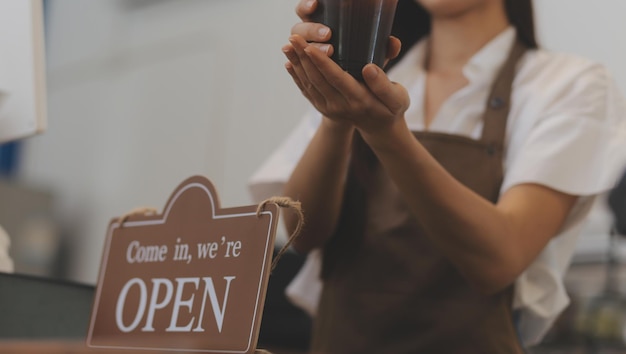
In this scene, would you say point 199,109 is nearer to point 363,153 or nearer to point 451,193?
point 363,153

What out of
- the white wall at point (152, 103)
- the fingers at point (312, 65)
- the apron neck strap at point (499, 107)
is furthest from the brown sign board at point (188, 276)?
the white wall at point (152, 103)

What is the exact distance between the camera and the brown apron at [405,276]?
1042mm

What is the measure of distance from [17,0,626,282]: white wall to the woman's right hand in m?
2.45

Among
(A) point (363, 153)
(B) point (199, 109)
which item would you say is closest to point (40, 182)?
(B) point (199, 109)

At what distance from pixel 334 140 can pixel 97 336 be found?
0.31 m

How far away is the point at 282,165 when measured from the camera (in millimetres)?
1204

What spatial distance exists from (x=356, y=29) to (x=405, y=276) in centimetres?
45

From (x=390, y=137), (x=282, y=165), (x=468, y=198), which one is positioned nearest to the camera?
(x=390, y=137)

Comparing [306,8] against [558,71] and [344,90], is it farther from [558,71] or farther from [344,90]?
[558,71]

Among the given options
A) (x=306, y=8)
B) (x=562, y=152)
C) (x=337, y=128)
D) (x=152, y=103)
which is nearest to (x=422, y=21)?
(x=562, y=152)

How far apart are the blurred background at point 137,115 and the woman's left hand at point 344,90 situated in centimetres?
243

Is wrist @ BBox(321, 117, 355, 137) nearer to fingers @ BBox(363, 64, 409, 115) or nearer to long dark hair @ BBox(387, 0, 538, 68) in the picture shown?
fingers @ BBox(363, 64, 409, 115)

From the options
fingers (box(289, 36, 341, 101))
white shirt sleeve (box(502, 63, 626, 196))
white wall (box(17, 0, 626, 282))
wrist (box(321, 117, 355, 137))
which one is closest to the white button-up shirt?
white shirt sleeve (box(502, 63, 626, 196))

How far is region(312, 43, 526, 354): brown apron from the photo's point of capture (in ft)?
3.42
